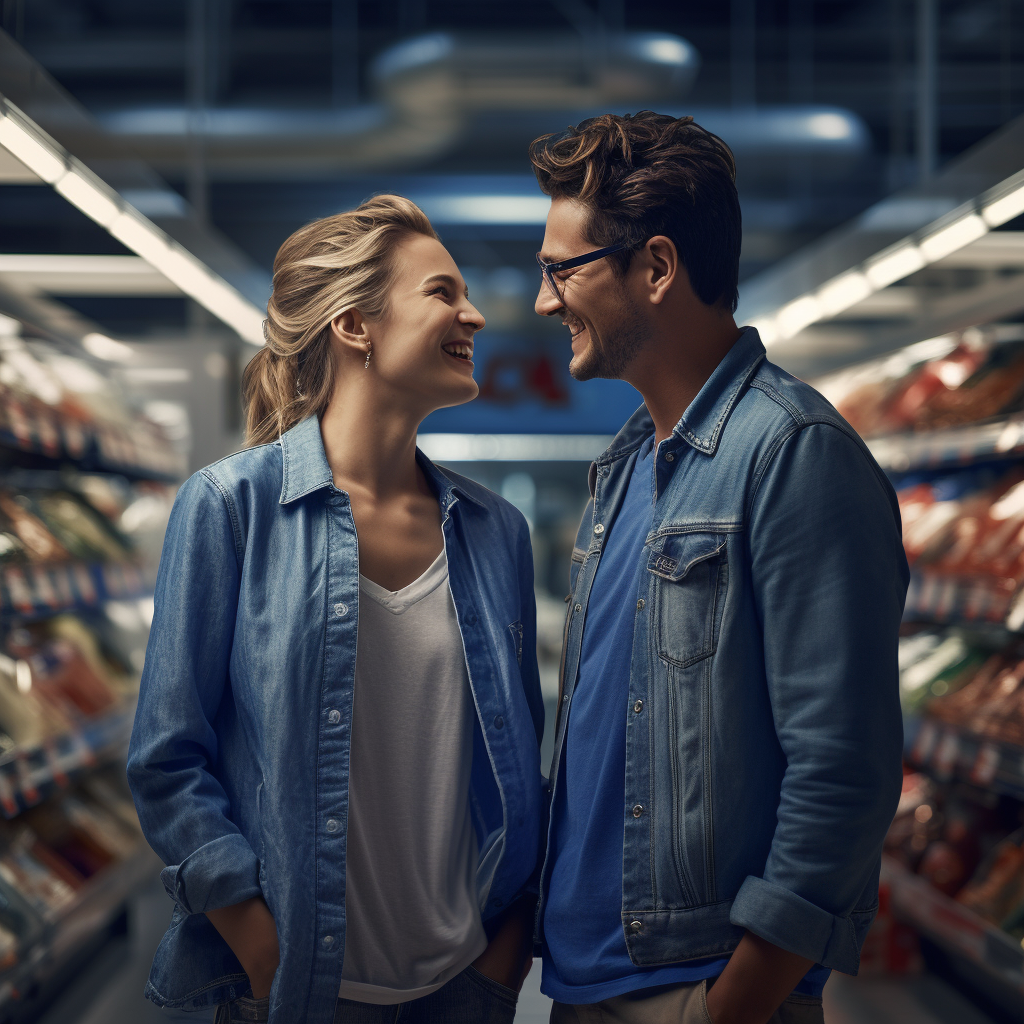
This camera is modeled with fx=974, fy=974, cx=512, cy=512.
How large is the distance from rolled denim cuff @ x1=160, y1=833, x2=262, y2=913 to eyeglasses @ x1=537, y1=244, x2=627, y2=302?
91 cm

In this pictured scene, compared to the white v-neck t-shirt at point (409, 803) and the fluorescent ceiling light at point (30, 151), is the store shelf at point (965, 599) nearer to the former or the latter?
the white v-neck t-shirt at point (409, 803)

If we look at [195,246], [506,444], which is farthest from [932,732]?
[506,444]

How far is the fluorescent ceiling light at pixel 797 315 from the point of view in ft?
12.4

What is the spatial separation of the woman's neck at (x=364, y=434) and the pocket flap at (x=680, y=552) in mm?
472

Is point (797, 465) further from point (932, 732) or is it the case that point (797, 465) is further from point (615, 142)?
point (932, 732)

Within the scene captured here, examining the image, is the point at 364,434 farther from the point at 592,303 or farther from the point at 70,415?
the point at 70,415

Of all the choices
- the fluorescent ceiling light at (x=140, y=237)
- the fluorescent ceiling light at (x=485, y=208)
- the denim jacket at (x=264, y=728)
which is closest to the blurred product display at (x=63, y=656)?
the fluorescent ceiling light at (x=140, y=237)

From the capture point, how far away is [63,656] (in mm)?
3158

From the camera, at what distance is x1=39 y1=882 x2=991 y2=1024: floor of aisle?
2.89 m

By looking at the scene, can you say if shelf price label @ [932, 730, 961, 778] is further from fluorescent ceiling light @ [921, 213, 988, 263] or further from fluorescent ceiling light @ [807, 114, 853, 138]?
fluorescent ceiling light @ [807, 114, 853, 138]

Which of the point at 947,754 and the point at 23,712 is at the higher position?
the point at 23,712

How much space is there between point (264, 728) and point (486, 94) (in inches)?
220

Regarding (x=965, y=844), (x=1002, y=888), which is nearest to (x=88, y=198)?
(x=1002, y=888)

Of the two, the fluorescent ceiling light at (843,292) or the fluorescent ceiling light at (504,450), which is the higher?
the fluorescent ceiling light at (843,292)
